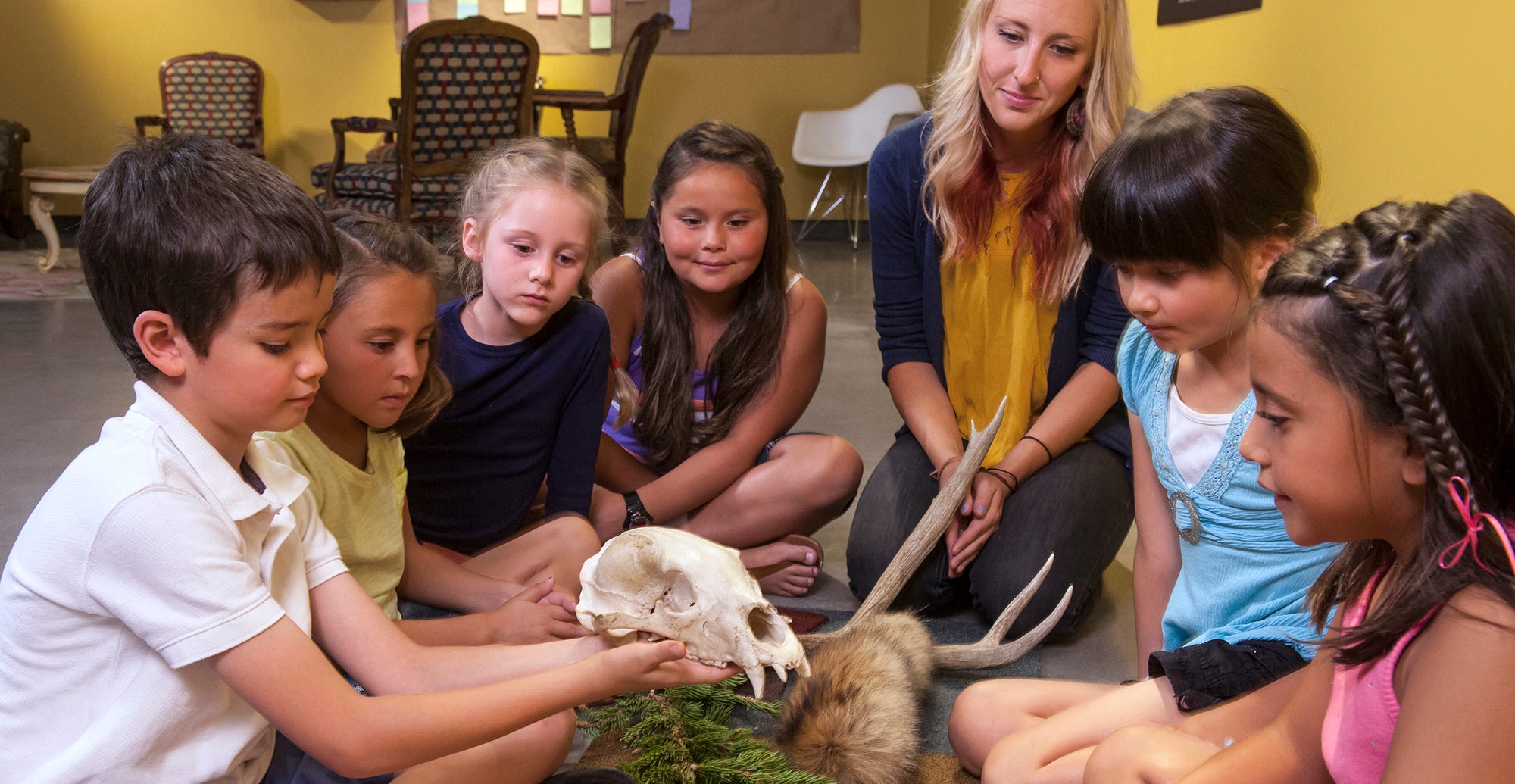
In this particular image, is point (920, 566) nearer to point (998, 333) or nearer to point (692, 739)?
point (998, 333)

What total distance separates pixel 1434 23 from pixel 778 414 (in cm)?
171

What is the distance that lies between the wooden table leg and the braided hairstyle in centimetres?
812

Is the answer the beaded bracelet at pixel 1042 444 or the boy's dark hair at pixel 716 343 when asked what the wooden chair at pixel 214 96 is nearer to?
the boy's dark hair at pixel 716 343

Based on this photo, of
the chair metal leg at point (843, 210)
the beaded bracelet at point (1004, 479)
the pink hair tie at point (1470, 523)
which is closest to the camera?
the pink hair tie at point (1470, 523)

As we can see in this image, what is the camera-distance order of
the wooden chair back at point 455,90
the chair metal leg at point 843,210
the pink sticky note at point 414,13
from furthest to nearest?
1. the chair metal leg at point 843,210
2. the pink sticky note at point 414,13
3. the wooden chair back at point 455,90

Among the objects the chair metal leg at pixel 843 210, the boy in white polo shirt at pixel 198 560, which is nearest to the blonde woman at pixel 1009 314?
the boy in white polo shirt at pixel 198 560

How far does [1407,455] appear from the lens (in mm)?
999

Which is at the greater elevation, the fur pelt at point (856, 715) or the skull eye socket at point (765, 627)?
the skull eye socket at point (765, 627)

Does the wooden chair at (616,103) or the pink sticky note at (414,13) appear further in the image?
the pink sticky note at (414,13)

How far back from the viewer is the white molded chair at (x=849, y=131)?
854 cm

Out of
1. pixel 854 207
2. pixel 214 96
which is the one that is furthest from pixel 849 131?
pixel 214 96

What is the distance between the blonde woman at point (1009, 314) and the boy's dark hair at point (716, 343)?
25cm

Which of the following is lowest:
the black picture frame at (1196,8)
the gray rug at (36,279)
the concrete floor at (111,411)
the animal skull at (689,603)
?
the gray rug at (36,279)

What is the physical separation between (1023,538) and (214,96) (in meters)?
8.17
